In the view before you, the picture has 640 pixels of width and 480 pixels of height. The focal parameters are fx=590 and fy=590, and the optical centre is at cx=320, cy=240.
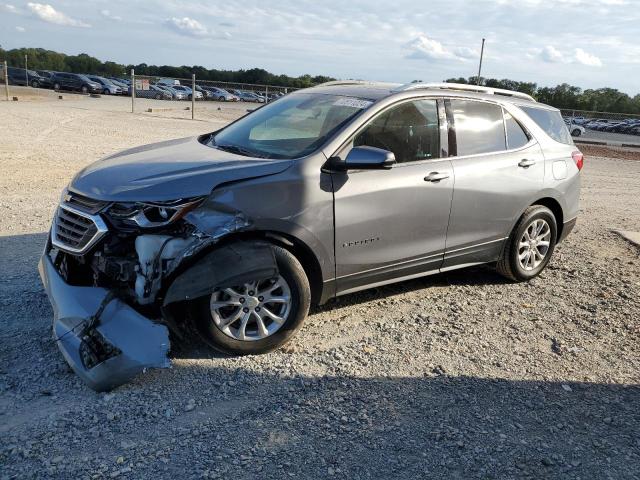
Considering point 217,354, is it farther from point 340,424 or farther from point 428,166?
point 428,166

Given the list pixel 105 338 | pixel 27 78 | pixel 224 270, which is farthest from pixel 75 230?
pixel 27 78

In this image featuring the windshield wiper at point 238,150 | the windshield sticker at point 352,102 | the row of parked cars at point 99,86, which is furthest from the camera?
the row of parked cars at point 99,86

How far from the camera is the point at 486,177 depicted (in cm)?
533

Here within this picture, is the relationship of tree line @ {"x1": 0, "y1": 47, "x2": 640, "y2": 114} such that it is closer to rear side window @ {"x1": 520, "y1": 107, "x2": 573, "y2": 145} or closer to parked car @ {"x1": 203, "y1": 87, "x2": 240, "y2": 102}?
parked car @ {"x1": 203, "y1": 87, "x2": 240, "y2": 102}

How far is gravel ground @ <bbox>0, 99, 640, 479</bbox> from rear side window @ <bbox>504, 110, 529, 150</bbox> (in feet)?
4.68

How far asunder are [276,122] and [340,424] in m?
2.87

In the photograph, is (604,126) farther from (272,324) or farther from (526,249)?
(272,324)

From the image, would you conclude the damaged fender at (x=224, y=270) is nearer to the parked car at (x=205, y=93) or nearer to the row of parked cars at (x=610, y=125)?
the row of parked cars at (x=610, y=125)

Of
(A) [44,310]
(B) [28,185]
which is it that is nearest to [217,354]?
(A) [44,310]

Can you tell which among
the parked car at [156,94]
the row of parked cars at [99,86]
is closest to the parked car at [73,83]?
the row of parked cars at [99,86]

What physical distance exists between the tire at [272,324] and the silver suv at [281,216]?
0.01 metres

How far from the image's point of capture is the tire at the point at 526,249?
5.77 meters

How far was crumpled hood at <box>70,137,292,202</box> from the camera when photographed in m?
3.91

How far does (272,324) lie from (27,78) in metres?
53.8
